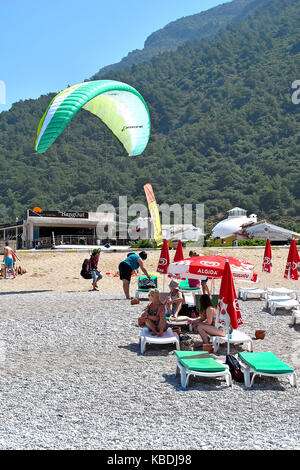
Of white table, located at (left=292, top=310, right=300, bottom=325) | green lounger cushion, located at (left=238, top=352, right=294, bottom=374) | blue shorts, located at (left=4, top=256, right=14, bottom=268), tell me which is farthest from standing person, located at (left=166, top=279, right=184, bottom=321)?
blue shorts, located at (left=4, top=256, right=14, bottom=268)

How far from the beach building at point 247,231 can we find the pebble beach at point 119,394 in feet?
107

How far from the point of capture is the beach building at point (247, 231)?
4797 centimetres

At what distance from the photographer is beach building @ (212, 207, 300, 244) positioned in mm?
47969

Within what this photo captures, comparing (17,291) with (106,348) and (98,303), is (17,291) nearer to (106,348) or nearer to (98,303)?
(98,303)

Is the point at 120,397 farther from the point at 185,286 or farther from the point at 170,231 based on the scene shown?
the point at 170,231

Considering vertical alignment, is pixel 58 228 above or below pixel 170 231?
above

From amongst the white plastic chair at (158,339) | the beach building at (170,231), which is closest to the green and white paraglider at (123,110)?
the white plastic chair at (158,339)

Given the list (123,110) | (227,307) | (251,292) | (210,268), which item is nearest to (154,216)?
(123,110)

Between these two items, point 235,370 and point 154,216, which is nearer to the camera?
point 235,370

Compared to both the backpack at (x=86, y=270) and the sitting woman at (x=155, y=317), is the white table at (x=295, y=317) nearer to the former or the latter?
the sitting woman at (x=155, y=317)

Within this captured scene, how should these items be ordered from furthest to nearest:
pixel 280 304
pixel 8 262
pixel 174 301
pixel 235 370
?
pixel 8 262 → pixel 280 304 → pixel 174 301 → pixel 235 370

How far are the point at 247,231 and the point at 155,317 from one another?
150 ft

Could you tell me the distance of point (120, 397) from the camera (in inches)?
221
